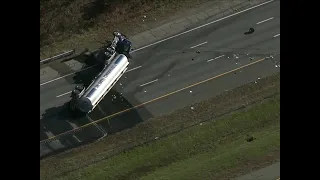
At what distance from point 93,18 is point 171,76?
32.2 ft

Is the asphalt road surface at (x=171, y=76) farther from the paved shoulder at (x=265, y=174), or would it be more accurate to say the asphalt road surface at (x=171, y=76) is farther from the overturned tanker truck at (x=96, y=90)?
the paved shoulder at (x=265, y=174)

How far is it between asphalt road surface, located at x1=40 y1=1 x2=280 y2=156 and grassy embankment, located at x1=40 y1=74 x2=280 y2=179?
143 centimetres

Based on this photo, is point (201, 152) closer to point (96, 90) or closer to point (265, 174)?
point (265, 174)

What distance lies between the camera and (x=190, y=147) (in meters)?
37.5

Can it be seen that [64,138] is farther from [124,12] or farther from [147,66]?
[124,12]

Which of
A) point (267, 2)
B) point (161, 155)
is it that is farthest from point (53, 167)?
point (267, 2)

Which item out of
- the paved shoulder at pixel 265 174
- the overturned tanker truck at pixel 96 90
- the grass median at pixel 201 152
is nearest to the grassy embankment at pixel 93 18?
the overturned tanker truck at pixel 96 90

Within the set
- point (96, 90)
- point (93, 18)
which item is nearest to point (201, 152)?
point (96, 90)

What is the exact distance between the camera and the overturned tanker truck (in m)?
40.1

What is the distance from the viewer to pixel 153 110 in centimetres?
4119

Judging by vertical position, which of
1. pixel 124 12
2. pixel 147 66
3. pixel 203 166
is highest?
pixel 124 12

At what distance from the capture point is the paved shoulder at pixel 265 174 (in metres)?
34.7

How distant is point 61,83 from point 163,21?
442 inches

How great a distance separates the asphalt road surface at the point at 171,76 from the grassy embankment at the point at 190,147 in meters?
1.43
